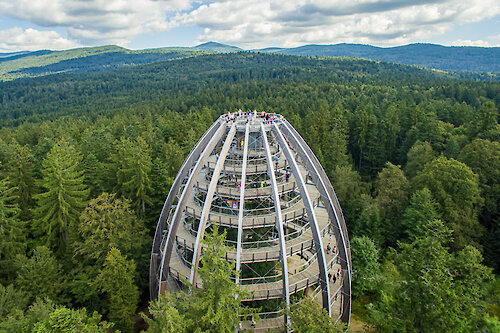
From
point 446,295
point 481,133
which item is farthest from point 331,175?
point 446,295

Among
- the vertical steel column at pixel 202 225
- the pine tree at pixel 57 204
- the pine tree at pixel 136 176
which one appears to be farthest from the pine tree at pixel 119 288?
the pine tree at pixel 136 176

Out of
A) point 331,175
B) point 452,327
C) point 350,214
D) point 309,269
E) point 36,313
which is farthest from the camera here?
point 331,175

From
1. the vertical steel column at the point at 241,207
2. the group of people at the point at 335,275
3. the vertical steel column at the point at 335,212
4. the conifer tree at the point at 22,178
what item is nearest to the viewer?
the vertical steel column at the point at 241,207

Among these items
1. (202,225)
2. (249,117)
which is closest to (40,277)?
(202,225)

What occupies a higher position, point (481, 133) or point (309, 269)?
point (481, 133)

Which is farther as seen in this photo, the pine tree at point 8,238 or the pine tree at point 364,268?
the pine tree at point 364,268

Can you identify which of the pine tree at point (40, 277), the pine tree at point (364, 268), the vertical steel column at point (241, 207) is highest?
the vertical steel column at point (241, 207)

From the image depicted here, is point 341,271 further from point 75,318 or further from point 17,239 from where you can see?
point 17,239

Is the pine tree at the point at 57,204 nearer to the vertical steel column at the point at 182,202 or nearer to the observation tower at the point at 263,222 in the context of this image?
the observation tower at the point at 263,222
